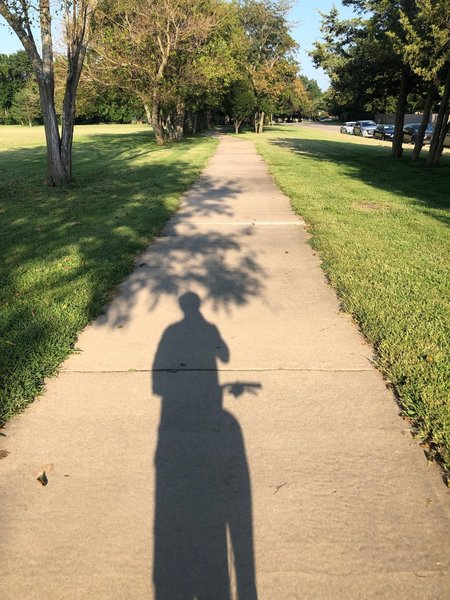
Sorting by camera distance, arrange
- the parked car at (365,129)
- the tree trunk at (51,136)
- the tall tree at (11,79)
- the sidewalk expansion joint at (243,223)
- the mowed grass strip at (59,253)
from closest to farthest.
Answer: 1. the mowed grass strip at (59,253)
2. the sidewalk expansion joint at (243,223)
3. the tree trunk at (51,136)
4. the parked car at (365,129)
5. the tall tree at (11,79)

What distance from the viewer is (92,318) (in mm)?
4410

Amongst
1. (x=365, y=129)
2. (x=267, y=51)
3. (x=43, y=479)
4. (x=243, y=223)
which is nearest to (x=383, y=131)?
(x=365, y=129)

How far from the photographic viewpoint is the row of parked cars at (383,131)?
109 ft

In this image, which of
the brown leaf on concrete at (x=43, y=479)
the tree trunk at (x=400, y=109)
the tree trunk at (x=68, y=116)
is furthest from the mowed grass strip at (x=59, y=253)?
the tree trunk at (x=400, y=109)

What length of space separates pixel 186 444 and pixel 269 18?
5427cm

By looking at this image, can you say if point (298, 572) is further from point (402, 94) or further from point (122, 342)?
point (402, 94)

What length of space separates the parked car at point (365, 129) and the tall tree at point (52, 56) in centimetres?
3720

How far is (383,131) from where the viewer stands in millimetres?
40094

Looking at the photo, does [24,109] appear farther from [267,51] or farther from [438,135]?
[438,135]

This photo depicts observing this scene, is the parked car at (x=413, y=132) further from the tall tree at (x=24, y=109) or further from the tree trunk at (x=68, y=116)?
the tall tree at (x=24, y=109)

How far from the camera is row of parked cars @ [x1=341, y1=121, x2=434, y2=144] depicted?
3313 centimetres

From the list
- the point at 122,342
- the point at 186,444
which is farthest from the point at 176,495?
the point at 122,342

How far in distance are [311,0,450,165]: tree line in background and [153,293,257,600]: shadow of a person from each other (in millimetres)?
12198

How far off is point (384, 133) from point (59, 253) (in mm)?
39709
